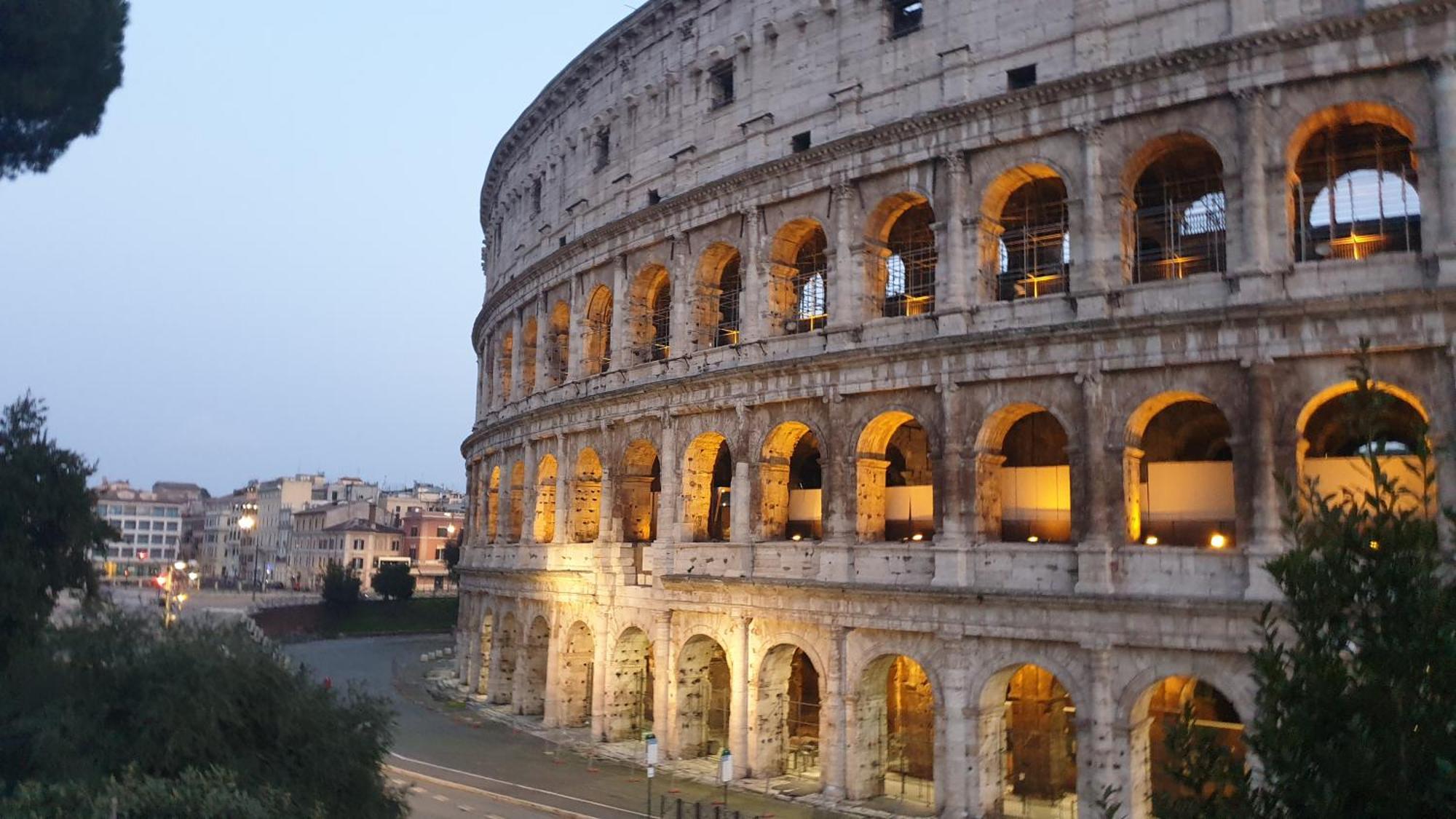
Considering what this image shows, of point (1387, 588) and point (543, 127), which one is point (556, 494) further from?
point (1387, 588)

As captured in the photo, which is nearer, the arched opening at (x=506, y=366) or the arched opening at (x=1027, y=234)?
the arched opening at (x=1027, y=234)

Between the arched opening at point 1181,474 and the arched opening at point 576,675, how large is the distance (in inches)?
651

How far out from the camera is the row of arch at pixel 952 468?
20.2 metres

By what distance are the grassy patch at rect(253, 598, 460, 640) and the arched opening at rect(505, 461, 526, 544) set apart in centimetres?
2611

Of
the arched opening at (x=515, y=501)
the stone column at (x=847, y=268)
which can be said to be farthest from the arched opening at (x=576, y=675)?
the stone column at (x=847, y=268)

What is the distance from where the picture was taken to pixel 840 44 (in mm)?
25344

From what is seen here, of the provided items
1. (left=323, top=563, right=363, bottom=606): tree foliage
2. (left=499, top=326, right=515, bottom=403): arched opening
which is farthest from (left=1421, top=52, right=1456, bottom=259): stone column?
(left=323, top=563, right=363, bottom=606): tree foliage

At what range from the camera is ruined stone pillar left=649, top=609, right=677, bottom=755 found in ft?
88.4

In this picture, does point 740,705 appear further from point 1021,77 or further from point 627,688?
point 1021,77

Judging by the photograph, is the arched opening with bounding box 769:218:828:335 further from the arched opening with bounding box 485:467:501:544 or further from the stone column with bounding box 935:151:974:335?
the arched opening with bounding box 485:467:501:544

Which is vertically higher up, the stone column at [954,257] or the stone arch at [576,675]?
the stone column at [954,257]

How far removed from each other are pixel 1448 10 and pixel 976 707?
14.1 metres

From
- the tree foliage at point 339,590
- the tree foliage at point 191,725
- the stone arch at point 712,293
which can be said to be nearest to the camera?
the tree foliage at point 191,725

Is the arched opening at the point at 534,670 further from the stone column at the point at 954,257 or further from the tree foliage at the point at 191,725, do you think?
the stone column at the point at 954,257
